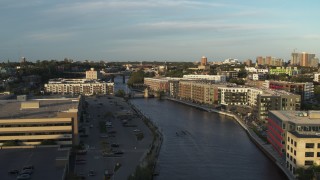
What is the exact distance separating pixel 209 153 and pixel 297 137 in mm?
2153

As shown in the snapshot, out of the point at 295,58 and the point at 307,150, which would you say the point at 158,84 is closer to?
the point at 307,150

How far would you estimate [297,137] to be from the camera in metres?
5.97

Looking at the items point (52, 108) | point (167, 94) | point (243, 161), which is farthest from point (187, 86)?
point (243, 161)

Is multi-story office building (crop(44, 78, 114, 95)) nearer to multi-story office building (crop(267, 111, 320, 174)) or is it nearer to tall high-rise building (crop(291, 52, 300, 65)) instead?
multi-story office building (crop(267, 111, 320, 174))

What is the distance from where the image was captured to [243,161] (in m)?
7.27

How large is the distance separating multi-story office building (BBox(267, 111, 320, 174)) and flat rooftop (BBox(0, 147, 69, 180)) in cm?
327

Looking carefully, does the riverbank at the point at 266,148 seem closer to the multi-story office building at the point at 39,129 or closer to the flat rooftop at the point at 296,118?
the flat rooftop at the point at 296,118

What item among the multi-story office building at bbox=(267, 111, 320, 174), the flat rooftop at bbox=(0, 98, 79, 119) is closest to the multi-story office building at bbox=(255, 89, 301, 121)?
the multi-story office building at bbox=(267, 111, 320, 174)

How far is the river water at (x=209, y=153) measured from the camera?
6.52 metres

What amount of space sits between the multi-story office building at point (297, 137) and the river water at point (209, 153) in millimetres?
374

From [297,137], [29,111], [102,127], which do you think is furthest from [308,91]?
[29,111]

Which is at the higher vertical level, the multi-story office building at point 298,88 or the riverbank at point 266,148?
the multi-story office building at point 298,88

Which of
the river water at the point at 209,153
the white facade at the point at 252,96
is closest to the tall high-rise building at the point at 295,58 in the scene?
the white facade at the point at 252,96

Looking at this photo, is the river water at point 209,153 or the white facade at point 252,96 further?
the white facade at point 252,96
